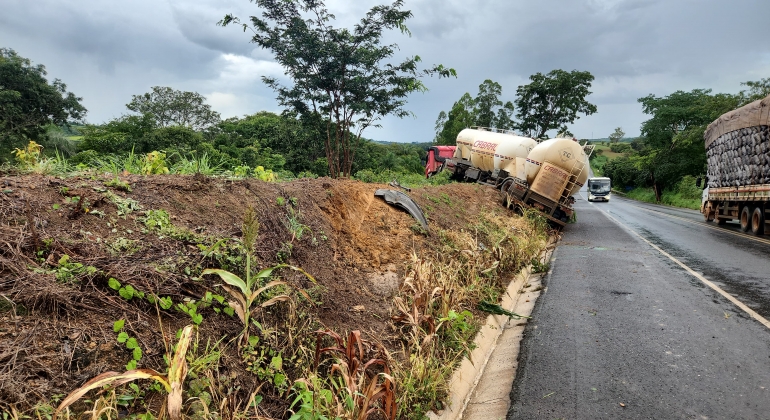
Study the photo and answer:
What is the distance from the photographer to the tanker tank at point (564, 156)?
46.9 feet

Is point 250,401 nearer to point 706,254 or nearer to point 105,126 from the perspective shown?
point 706,254

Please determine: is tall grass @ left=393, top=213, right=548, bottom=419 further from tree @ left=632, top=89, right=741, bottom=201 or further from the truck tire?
tree @ left=632, top=89, right=741, bottom=201

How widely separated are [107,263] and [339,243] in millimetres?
3189

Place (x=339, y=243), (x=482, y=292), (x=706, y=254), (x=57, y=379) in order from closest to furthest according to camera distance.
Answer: (x=57, y=379) → (x=339, y=243) → (x=482, y=292) → (x=706, y=254)

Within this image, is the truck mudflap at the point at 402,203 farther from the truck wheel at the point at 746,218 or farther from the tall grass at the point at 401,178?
the truck wheel at the point at 746,218

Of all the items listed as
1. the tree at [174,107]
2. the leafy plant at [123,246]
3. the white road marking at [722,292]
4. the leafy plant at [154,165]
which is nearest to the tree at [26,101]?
the tree at [174,107]

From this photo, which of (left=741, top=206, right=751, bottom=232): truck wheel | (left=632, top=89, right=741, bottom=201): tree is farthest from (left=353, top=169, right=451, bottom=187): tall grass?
(left=632, top=89, right=741, bottom=201): tree

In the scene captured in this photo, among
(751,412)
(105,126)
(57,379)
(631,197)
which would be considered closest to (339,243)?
(57,379)

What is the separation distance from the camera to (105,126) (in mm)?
25516

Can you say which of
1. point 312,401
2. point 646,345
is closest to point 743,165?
point 646,345

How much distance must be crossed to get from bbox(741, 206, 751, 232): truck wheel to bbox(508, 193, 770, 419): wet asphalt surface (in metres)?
6.18

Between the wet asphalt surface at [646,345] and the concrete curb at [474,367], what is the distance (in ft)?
1.36

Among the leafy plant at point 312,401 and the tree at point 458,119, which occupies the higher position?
the tree at point 458,119

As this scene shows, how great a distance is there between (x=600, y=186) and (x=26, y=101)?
4171 cm
